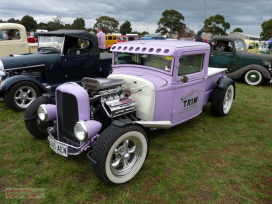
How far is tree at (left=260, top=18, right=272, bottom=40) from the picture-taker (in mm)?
44228

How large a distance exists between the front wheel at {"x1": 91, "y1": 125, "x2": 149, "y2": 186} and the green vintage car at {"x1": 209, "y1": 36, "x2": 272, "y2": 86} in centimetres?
679

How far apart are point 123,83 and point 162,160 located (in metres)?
1.22

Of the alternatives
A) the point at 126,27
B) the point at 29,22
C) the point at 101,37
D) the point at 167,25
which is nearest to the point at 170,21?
the point at 167,25

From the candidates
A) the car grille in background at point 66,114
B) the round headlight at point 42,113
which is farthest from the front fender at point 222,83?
the round headlight at point 42,113

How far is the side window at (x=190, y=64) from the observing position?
11.5 ft

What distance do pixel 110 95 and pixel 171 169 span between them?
128 cm

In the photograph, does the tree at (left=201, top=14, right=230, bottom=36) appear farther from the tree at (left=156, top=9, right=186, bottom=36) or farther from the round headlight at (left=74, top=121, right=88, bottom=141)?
the round headlight at (left=74, top=121, right=88, bottom=141)

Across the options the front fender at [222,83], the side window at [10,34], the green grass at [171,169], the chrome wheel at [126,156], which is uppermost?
the side window at [10,34]

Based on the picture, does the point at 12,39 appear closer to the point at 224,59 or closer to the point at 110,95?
the point at 110,95

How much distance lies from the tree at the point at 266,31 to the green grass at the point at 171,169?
48.3 meters

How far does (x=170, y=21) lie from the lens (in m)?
55.0

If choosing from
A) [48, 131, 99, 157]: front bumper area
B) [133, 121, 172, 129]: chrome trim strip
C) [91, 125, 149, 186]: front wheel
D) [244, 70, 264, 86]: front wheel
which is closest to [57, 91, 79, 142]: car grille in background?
[48, 131, 99, 157]: front bumper area

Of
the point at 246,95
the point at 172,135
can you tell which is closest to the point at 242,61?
the point at 246,95

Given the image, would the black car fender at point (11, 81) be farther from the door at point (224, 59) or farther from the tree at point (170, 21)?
the tree at point (170, 21)
